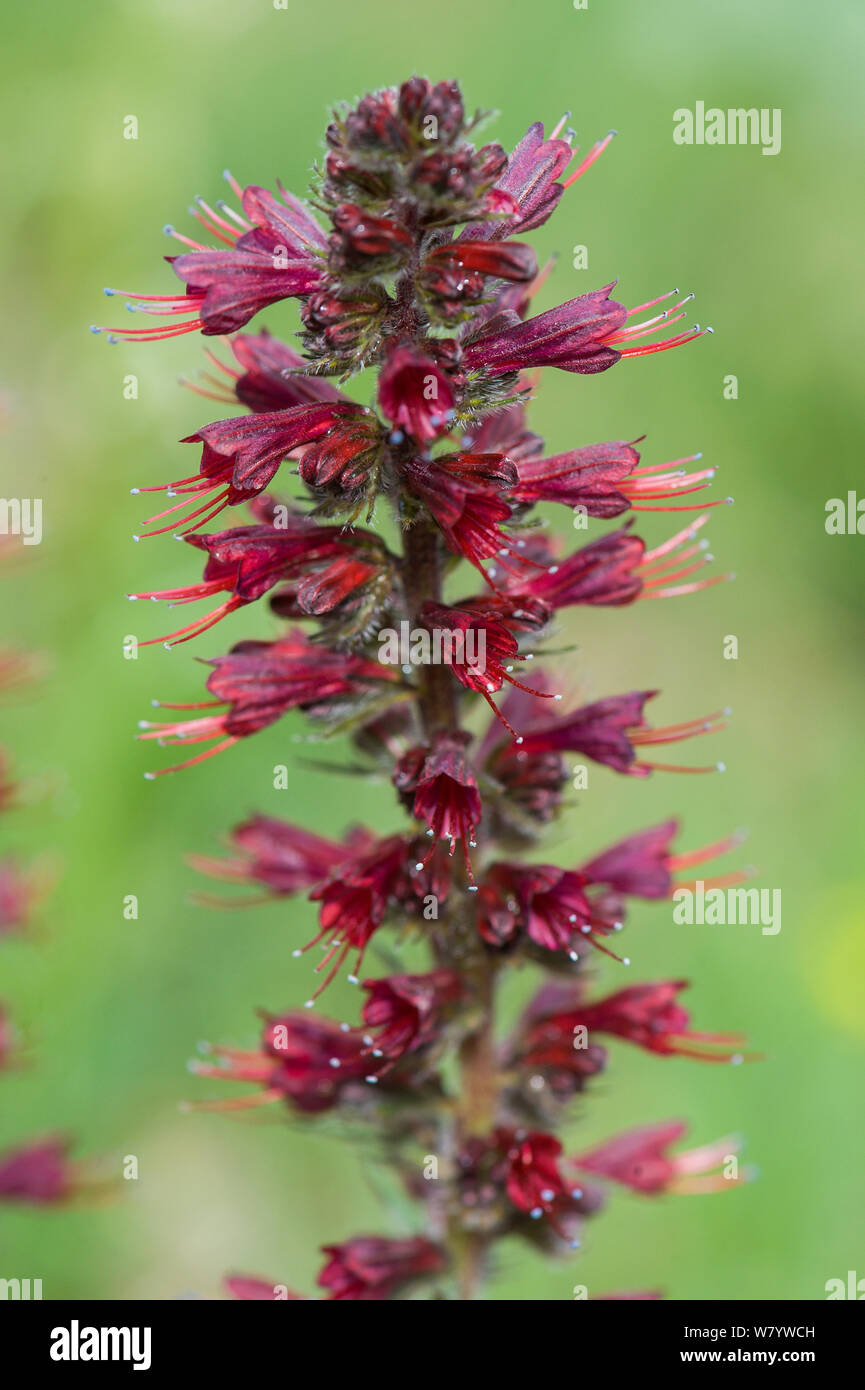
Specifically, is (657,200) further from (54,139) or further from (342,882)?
(342,882)

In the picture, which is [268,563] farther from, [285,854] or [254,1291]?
[254,1291]

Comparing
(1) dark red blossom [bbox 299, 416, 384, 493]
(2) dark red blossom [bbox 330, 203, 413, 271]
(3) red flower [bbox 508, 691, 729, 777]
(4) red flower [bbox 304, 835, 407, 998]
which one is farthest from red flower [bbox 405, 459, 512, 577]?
(4) red flower [bbox 304, 835, 407, 998]

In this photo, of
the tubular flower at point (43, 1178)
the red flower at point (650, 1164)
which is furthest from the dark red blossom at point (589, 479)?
the tubular flower at point (43, 1178)

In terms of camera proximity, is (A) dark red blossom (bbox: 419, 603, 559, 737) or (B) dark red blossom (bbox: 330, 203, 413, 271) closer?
(B) dark red blossom (bbox: 330, 203, 413, 271)

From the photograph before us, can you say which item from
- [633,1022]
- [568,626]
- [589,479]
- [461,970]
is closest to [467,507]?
[589,479]

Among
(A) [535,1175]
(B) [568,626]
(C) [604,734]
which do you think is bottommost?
(A) [535,1175]

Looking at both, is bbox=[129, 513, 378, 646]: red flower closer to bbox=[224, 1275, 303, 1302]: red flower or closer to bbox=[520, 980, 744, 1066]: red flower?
bbox=[520, 980, 744, 1066]: red flower

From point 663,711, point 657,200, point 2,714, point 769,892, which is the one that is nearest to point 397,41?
point 657,200
